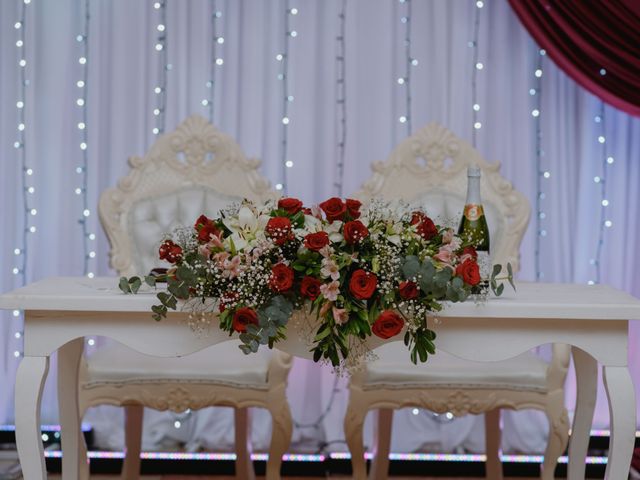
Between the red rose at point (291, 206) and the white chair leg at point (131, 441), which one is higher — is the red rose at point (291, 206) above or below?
above

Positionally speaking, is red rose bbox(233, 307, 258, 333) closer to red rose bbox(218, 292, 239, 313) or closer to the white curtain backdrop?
red rose bbox(218, 292, 239, 313)

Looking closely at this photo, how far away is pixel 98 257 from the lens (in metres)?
3.48

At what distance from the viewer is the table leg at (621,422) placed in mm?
2080

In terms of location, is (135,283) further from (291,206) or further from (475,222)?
(475,222)

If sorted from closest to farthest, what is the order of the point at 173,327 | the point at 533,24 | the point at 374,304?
the point at 374,304 < the point at 173,327 < the point at 533,24

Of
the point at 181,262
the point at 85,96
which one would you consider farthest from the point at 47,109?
the point at 181,262

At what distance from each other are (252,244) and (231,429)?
167 centimetres

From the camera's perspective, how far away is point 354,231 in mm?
1948

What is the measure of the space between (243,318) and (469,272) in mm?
499

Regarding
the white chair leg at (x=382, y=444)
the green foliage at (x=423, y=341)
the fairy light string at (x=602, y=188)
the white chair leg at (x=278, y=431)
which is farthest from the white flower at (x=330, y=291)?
the fairy light string at (x=602, y=188)

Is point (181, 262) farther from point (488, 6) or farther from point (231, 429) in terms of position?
point (488, 6)

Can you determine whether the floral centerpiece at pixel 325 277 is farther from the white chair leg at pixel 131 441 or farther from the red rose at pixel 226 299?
the white chair leg at pixel 131 441

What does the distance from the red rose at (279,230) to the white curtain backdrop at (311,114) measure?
5.04 ft

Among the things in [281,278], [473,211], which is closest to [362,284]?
[281,278]
